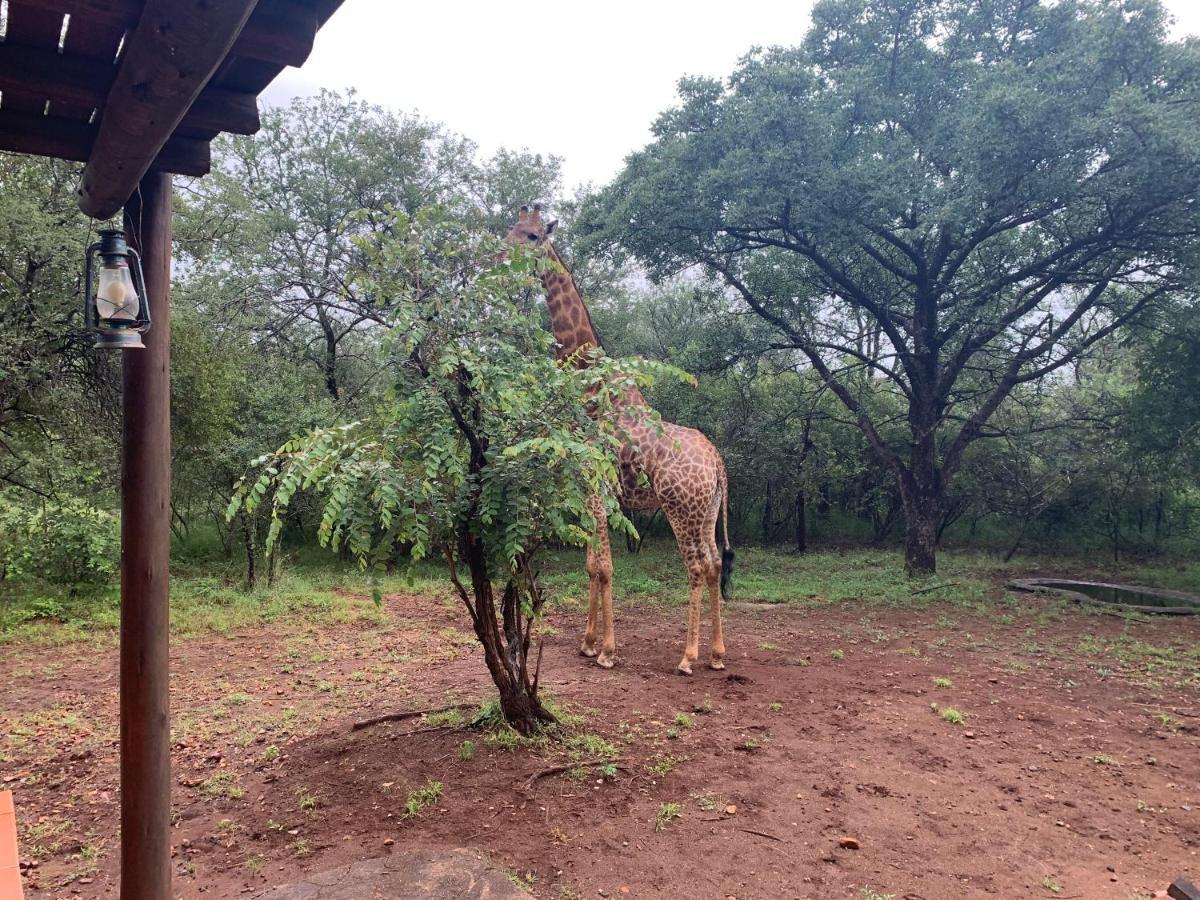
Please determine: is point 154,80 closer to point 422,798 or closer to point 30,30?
point 30,30

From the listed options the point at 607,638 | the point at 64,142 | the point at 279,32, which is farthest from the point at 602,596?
the point at 279,32

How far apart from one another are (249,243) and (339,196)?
2.95 m

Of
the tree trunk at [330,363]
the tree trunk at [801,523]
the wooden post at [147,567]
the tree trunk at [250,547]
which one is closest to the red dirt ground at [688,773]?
the wooden post at [147,567]

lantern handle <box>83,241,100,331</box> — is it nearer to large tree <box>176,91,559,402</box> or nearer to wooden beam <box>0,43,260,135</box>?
wooden beam <box>0,43,260,135</box>

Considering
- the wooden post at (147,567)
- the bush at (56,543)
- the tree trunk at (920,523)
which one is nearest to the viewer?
the wooden post at (147,567)

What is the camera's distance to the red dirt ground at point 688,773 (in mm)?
3125

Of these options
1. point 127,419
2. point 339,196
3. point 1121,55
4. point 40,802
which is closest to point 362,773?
point 40,802

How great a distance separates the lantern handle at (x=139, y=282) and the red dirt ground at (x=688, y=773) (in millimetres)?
2280

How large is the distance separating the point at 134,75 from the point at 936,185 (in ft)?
31.2

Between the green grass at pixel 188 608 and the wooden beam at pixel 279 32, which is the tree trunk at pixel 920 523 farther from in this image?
the wooden beam at pixel 279 32

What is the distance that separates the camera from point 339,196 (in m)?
13.0

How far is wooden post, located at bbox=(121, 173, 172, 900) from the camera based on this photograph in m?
2.50

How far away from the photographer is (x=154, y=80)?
1.79 meters

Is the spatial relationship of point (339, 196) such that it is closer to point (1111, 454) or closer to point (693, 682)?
point (693, 682)
